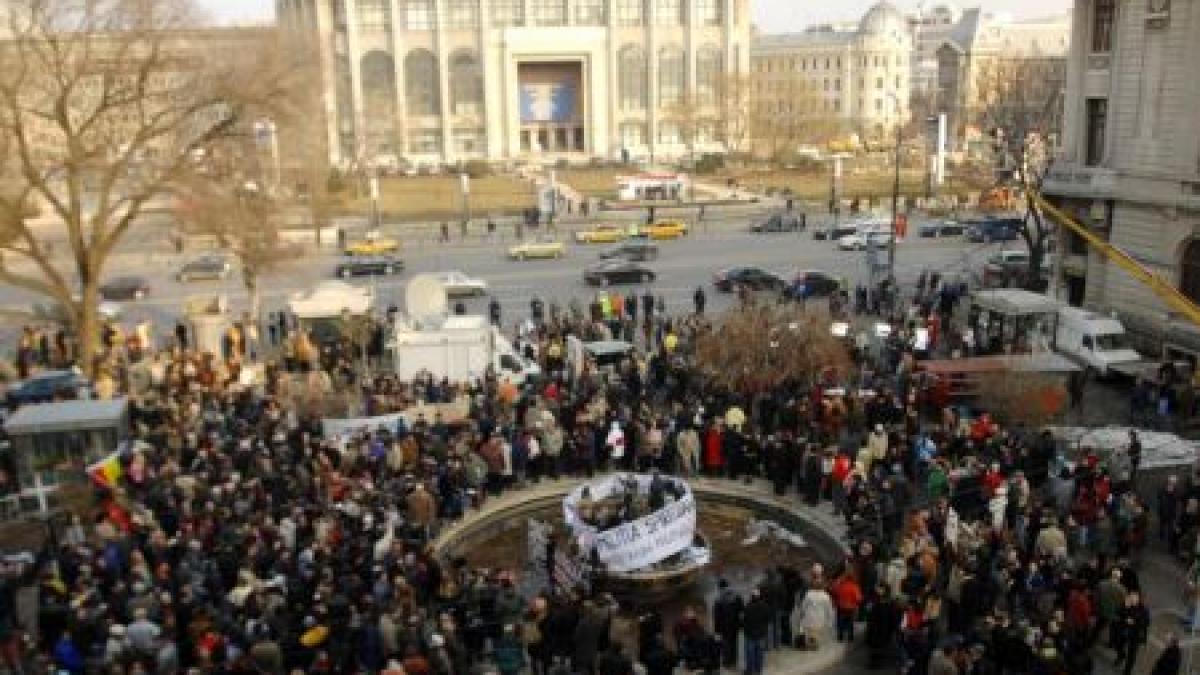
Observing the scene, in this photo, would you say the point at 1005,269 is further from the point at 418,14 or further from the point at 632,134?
the point at 418,14

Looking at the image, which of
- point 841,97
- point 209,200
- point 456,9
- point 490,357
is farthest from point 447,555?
point 841,97

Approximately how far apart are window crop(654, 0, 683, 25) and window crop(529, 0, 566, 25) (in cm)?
851

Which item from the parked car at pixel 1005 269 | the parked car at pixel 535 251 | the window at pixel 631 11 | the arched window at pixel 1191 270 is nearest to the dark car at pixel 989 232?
the parked car at pixel 1005 269

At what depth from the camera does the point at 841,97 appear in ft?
477

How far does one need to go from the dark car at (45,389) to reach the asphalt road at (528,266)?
11.3 m

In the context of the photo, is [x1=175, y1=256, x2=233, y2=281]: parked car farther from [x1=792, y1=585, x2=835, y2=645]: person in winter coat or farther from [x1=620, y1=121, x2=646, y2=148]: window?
[x1=620, y1=121, x2=646, y2=148]: window

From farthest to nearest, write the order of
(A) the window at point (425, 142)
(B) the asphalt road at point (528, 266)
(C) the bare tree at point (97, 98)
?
(A) the window at point (425, 142) < (B) the asphalt road at point (528, 266) < (C) the bare tree at point (97, 98)

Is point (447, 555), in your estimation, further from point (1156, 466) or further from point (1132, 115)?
point (1132, 115)

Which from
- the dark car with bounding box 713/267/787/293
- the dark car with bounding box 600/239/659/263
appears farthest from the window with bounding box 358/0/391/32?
the dark car with bounding box 713/267/787/293

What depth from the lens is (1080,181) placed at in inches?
1246

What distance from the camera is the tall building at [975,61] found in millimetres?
89125

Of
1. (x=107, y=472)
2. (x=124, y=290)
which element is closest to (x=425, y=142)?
(x=124, y=290)

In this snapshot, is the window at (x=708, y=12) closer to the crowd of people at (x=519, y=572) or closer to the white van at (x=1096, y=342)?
the white van at (x=1096, y=342)

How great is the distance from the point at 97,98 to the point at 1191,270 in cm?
3028
